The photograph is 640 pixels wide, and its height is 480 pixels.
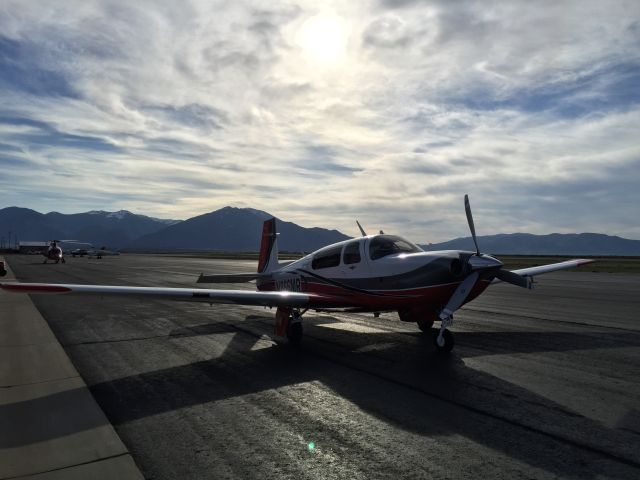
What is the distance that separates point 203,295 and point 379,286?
13.2 ft

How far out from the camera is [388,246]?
442 inches

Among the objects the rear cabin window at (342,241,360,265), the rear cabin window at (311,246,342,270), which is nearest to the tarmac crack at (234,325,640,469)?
the rear cabin window at (342,241,360,265)

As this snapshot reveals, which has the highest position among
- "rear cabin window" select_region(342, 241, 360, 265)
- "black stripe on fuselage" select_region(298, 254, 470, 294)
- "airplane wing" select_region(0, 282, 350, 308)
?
"rear cabin window" select_region(342, 241, 360, 265)

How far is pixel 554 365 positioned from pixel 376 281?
4035mm

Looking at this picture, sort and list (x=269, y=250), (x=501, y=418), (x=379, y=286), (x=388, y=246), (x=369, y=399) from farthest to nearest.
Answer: (x=269, y=250)
(x=388, y=246)
(x=379, y=286)
(x=369, y=399)
(x=501, y=418)

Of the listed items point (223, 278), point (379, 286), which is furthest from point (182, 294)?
point (223, 278)

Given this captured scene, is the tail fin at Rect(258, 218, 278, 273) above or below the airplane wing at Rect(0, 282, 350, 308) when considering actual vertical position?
above

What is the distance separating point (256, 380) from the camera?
7.91m

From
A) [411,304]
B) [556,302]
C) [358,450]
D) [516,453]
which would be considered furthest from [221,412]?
[556,302]

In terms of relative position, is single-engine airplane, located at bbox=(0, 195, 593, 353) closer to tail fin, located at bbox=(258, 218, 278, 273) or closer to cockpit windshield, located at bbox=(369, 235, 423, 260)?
cockpit windshield, located at bbox=(369, 235, 423, 260)

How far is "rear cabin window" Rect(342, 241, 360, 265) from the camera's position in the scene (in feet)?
37.6

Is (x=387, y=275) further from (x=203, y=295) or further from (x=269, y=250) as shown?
(x=269, y=250)

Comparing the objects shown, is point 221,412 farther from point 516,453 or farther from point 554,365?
point 554,365

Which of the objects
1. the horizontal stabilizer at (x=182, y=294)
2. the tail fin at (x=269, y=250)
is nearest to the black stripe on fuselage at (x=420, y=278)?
the horizontal stabilizer at (x=182, y=294)
